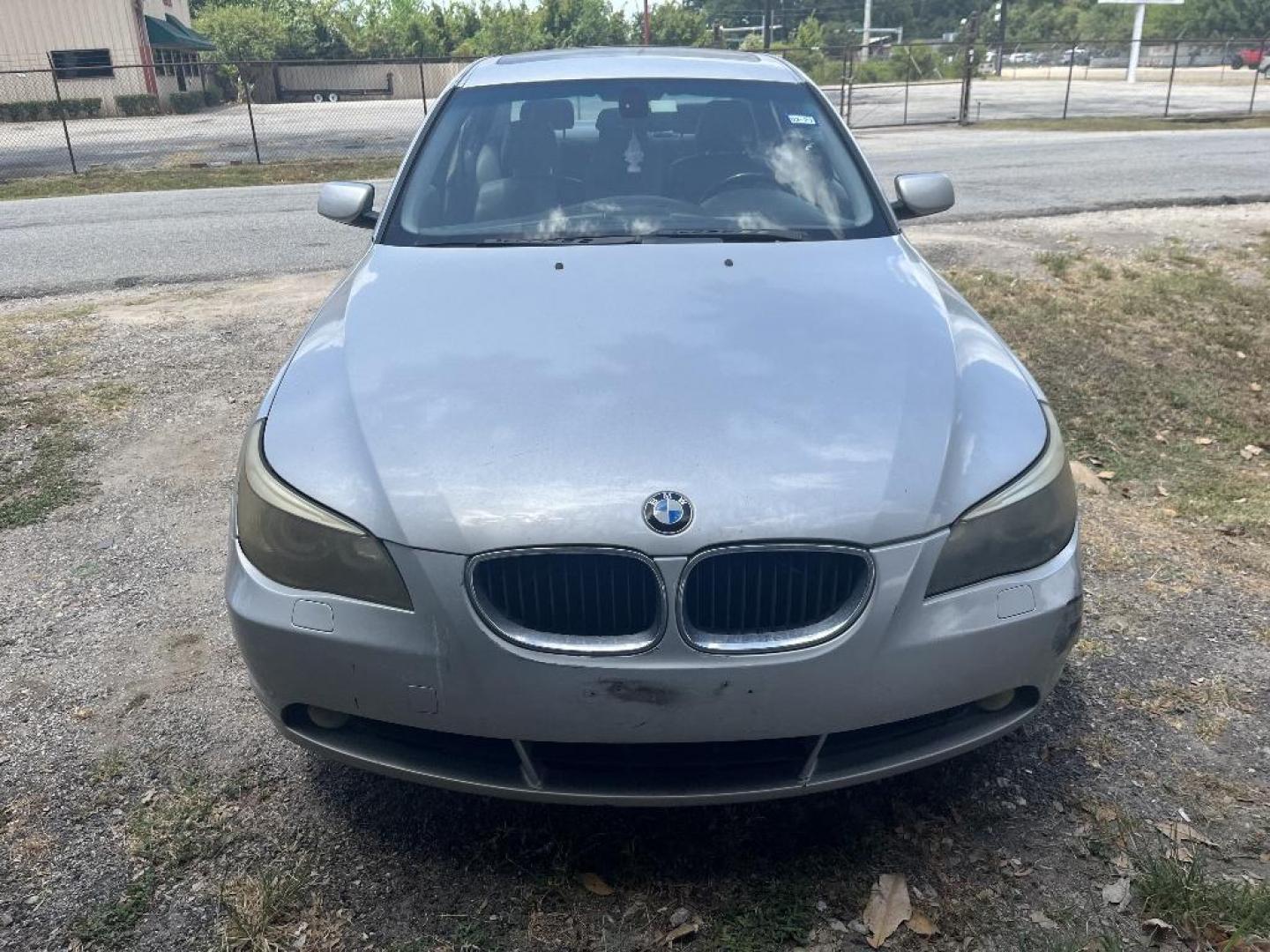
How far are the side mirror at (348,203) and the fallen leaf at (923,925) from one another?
2.98 metres

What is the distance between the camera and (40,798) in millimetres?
2645

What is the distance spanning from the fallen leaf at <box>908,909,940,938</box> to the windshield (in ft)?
6.70

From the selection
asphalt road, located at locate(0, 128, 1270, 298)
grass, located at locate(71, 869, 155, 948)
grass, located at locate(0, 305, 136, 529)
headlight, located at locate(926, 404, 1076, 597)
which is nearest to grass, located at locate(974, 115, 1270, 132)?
asphalt road, located at locate(0, 128, 1270, 298)

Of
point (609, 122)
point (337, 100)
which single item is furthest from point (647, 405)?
Answer: point (337, 100)

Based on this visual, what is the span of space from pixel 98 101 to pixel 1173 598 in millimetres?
42713

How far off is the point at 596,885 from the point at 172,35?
4951cm

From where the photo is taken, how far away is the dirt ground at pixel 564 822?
2.25 metres

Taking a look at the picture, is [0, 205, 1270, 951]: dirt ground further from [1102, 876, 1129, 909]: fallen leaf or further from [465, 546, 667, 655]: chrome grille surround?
[465, 546, 667, 655]: chrome grille surround

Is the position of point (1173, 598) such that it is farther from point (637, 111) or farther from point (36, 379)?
point (36, 379)

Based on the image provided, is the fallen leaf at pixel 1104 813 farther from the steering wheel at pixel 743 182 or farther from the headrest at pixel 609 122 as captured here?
the headrest at pixel 609 122

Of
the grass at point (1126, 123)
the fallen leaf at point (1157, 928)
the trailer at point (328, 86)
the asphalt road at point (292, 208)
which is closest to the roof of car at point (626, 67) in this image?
the fallen leaf at point (1157, 928)

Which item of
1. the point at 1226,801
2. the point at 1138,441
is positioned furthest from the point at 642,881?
the point at 1138,441

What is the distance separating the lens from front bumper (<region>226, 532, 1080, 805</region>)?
2055 mm

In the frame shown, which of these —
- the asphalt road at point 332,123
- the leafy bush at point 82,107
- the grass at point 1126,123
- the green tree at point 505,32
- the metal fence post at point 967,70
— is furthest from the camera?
the green tree at point 505,32
